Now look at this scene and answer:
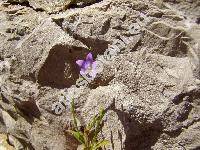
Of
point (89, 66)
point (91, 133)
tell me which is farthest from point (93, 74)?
point (91, 133)

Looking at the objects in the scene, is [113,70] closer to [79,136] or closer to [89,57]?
[89,57]

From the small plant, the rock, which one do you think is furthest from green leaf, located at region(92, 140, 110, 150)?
the rock

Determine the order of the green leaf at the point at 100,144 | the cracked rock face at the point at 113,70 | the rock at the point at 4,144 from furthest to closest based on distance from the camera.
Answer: the rock at the point at 4,144
the green leaf at the point at 100,144
the cracked rock face at the point at 113,70

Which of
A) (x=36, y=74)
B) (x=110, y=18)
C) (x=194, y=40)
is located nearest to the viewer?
(x=194, y=40)

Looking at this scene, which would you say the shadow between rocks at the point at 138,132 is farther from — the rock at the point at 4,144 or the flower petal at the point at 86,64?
the rock at the point at 4,144

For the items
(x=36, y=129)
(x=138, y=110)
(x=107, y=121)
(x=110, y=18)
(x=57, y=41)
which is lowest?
(x=36, y=129)

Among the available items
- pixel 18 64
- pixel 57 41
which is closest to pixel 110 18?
pixel 57 41

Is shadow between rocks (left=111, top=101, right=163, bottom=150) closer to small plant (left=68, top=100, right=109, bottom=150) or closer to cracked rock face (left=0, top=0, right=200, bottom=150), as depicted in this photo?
cracked rock face (left=0, top=0, right=200, bottom=150)

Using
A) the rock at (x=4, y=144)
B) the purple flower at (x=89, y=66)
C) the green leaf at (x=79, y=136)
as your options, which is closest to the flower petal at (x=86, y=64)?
the purple flower at (x=89, y=66)

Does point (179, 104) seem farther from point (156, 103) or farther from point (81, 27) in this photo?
point (81, 27)
